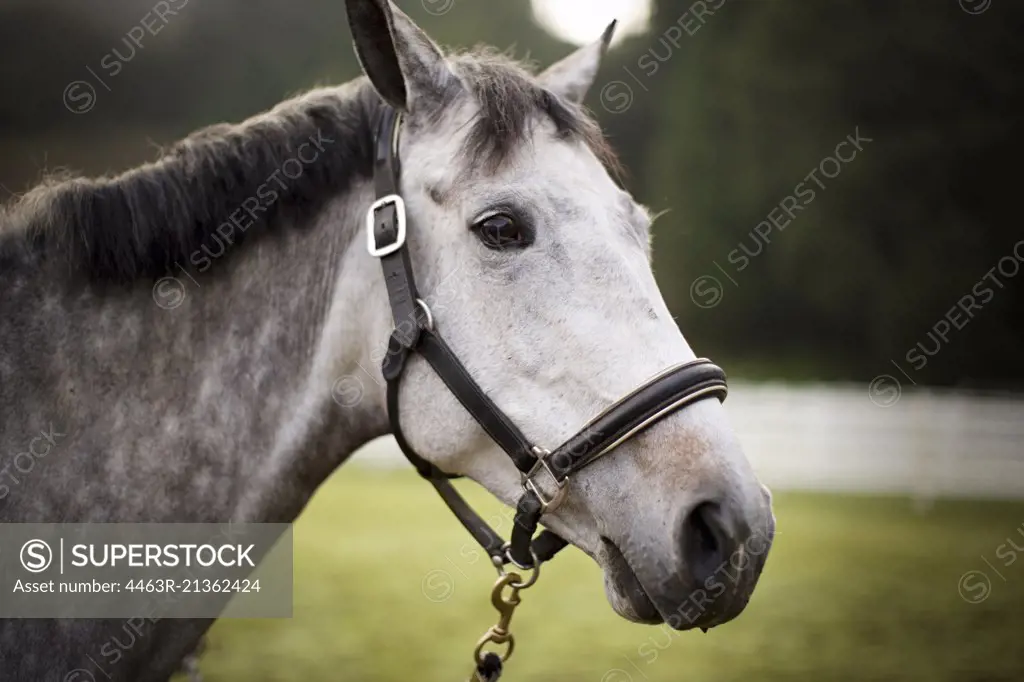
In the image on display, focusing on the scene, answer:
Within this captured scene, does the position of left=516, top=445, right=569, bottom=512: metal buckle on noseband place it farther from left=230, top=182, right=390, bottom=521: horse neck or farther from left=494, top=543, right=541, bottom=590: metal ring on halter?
left=230, top=182, right=390, bottom=521: horse neck

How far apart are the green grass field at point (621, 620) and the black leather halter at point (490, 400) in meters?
2.02

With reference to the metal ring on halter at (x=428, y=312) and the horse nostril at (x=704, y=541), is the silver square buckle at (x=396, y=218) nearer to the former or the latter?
the metal ring on halter at (x=428, y=312)

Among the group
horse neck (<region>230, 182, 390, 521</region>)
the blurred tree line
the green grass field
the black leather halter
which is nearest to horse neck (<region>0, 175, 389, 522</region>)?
horse neck (<region>230, 182, 390, 521</region>)

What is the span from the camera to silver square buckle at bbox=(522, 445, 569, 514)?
211 cm

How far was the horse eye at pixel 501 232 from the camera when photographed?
2223mm

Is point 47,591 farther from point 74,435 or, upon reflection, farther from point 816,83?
point 816,83

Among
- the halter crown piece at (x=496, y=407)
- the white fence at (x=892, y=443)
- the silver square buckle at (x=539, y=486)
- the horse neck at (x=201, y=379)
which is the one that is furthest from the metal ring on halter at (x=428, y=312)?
the white fence at (x=892, y=443)

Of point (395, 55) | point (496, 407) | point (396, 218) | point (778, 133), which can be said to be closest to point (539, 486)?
point (496, 407)

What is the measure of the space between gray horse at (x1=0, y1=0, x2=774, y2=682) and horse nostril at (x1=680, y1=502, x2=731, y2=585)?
24cm

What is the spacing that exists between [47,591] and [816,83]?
2395 centimetres

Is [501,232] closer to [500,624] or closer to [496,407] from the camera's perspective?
[496,407]

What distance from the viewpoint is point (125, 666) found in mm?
2355

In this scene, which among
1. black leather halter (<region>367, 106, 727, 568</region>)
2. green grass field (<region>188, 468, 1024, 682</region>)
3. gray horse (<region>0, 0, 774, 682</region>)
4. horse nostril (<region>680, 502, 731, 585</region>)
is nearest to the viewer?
horse nostril (<region>680, 502, 731, 585</region>)

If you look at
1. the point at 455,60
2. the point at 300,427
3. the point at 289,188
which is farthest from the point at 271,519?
A: the point at 455,60
